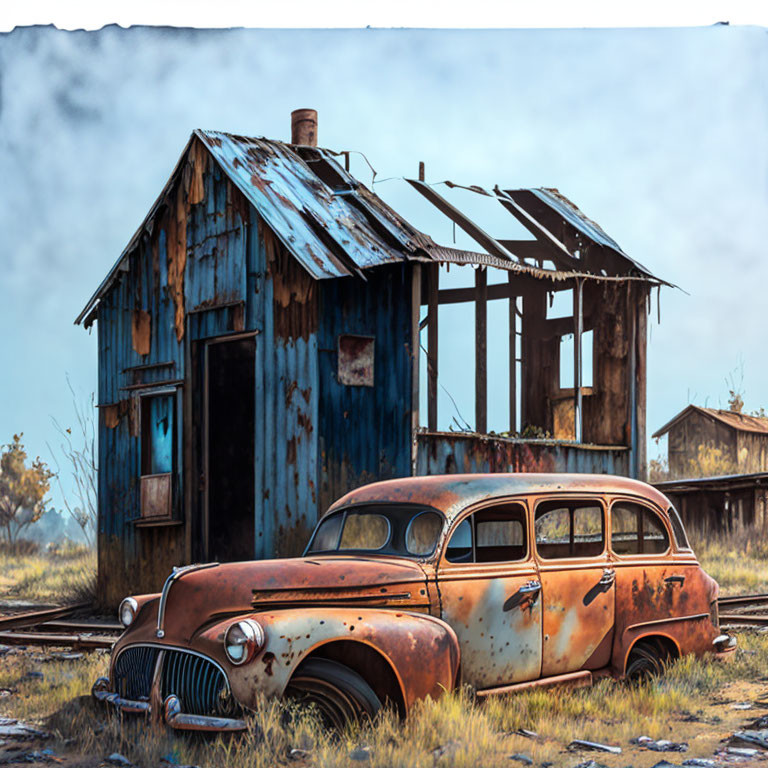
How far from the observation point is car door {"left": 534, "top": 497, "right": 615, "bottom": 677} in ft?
24.2

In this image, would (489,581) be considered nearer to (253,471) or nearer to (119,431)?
(253,471)

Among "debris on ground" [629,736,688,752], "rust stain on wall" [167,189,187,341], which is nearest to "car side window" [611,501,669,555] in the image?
"debris on ground" [629,736,688,752]

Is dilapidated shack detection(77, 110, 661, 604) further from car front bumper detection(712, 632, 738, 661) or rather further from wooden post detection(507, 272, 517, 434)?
car front bumper detection(712, 632, 738, 661)

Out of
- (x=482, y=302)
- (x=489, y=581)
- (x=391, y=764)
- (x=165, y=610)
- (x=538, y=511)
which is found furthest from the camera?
(x=482, y=302)

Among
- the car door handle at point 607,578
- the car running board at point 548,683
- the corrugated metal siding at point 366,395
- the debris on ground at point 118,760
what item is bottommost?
the debris on ground at point 118,760

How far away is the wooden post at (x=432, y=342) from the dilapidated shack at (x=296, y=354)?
0.03 meters

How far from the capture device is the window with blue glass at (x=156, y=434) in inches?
582

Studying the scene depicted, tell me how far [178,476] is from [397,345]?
11.6 feet

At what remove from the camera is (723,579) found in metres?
18.3

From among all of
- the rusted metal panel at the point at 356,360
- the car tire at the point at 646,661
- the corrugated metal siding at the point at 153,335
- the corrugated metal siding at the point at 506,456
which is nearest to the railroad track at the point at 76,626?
the corrugated metal siding at the point at 153,335

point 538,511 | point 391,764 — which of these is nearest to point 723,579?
point 538,511

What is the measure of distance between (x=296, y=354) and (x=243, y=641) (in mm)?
7436

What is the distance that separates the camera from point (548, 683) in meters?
7.31

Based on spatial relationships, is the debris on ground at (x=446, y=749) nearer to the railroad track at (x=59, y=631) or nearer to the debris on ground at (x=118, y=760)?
the debris on ground at (x=118, y=760)
